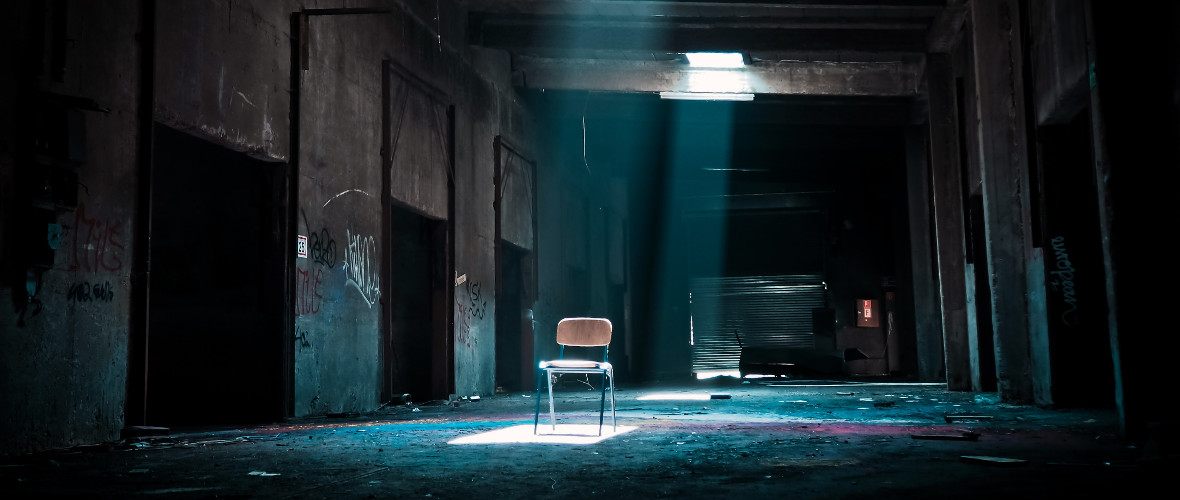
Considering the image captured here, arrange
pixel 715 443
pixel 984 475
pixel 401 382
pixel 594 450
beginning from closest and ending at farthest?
1. pixel 984 475
2. pixel 594 450
3. pixel 715 443
4. pixel 401 382

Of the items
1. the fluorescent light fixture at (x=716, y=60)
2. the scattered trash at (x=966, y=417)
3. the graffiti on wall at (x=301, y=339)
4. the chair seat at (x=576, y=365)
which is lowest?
the scattered trash at (x=966, y=417)

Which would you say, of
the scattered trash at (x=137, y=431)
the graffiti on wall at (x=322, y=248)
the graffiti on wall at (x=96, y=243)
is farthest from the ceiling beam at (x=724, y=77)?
the scattered trash at (x=137, y=431)

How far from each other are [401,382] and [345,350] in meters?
2.45

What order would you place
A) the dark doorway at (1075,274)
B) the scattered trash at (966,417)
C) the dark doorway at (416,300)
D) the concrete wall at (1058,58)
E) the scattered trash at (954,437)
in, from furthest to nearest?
the dark doorway at (416,300) < the dark doorway at (1075,274) < the scattered trash at (966,417) < the concrete wall at (1058,58) < the scattered trash at (954,437)

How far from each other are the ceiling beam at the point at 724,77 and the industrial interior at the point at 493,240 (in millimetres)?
43

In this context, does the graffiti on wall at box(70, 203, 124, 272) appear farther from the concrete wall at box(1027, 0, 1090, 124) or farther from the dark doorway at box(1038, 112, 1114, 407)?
the dark doorway at box(1038, 112, 1114, 407)

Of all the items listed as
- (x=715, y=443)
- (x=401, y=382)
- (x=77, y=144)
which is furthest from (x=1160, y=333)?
(x=401, y=382)

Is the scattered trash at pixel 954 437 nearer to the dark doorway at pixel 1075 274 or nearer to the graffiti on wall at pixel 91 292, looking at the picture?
the dark doorway at pixel 1075 274

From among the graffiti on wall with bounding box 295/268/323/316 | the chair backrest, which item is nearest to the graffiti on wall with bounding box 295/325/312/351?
the graffiti on wall with bounding box 295/268/323/316

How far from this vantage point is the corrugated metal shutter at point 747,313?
926 inches

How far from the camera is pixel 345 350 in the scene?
9125 mm

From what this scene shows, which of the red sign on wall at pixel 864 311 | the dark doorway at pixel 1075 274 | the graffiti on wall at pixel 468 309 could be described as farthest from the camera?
the red sign on wall at pixel 864 311

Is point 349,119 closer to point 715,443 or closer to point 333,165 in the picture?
point 333,165

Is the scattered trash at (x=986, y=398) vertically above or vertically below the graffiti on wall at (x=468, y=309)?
below
